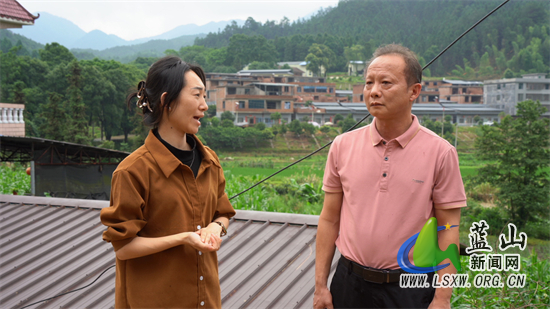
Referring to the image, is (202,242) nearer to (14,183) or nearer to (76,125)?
(14,183)

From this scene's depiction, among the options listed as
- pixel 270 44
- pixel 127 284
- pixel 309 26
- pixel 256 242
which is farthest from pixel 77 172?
pixel 309 26

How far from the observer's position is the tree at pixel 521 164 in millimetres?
13617

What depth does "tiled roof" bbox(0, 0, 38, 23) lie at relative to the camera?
6555mm

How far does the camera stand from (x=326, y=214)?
155 cm

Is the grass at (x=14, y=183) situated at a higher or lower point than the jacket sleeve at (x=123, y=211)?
lower

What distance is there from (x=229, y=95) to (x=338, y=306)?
31.4 m

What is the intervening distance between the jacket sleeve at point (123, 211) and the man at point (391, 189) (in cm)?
65

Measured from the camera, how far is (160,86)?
4.33 ft

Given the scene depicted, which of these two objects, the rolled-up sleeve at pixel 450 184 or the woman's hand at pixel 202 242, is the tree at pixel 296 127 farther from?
the woman's hand at pixel 202 242

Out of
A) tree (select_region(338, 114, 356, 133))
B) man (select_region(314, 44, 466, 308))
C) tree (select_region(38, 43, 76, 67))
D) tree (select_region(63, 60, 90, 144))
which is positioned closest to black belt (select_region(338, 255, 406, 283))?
man (select_region(314, 44, 466, 308))

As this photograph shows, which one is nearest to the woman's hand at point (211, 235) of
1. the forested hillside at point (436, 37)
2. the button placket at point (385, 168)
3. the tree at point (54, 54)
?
the button placket at point (385, 168)

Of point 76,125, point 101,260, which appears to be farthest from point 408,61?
point 76,125

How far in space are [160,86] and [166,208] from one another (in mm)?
365

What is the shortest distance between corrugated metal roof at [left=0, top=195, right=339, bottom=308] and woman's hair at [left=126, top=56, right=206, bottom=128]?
1217mm
